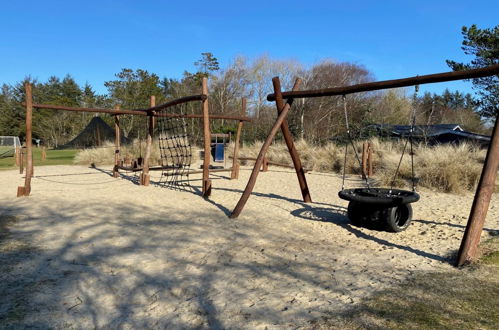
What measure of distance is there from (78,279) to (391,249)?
9.68ft

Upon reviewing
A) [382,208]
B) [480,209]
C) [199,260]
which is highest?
[480,209]

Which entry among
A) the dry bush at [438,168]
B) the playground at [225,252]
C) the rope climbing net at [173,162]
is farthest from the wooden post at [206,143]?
the dry bush at [438,168]

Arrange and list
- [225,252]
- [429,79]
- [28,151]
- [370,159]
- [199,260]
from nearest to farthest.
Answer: [199,260] < [225,252] < [429,79] < [28,151] < [370,159]

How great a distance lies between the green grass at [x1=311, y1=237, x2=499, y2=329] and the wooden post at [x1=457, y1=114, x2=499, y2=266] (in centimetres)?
22

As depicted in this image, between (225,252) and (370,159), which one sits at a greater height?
(370,159)

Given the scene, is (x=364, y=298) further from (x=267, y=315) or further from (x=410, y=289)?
(x=267, y=315)

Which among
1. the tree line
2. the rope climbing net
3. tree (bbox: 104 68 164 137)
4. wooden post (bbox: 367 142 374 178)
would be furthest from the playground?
tree (bbox: 104 68 164 137)

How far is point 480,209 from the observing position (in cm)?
321

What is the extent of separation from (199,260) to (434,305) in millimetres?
1949

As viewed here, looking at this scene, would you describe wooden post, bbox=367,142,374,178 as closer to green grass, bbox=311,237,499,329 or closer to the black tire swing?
the black tire swing

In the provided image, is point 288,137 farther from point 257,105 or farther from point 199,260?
point 257,105

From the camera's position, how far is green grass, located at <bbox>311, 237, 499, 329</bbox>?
205cm

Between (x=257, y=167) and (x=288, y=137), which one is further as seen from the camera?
(x=288, y=137)

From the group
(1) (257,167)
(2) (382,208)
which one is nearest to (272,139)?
(1) (257,167)
